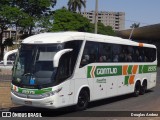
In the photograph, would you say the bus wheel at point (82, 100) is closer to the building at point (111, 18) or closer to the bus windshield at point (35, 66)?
the bus windshield at point (35, 66)

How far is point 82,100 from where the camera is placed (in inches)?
608

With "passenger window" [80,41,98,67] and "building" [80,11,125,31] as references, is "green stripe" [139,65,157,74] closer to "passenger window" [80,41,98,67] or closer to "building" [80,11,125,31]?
"passenger window" [80,41,98,67]

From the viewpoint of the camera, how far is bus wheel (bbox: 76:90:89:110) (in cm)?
1526

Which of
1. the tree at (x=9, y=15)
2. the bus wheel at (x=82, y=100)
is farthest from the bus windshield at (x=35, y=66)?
the tree at (x=9, y=15)

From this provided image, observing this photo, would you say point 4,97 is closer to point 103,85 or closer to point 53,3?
point 103,85

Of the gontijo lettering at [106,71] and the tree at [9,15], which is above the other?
the tree at [9,15]

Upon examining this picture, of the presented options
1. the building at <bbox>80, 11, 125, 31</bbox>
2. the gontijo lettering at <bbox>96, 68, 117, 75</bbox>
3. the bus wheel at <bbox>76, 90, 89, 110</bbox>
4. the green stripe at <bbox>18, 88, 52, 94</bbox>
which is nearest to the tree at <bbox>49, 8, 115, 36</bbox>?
the gontijo lettering at <bbox>96, 68, 117, 75</bbox>

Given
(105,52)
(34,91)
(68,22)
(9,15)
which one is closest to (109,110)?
(105,52)

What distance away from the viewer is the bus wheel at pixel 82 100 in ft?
50.1

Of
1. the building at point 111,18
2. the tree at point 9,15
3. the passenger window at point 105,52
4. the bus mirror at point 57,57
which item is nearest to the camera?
the bus mirror at point 57,57

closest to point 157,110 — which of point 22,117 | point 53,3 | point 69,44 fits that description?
point 69,44

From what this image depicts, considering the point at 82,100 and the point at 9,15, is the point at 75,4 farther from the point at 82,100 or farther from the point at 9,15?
the point at 82,100

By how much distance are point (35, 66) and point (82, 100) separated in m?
2.49

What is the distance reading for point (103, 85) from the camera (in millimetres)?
17125
